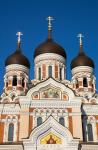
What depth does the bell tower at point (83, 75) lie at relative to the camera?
2944 centimetres

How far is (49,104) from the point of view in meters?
24.4

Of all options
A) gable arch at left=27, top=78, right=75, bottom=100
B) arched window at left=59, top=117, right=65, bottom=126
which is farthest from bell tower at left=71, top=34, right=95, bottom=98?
arched window at left=59, top=117, right=65, bottom=126

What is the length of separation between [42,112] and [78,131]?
2.76 m

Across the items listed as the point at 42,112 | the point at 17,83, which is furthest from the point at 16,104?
the point at 17,83

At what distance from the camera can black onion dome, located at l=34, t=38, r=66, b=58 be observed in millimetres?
29750

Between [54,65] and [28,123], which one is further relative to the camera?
[54,65]

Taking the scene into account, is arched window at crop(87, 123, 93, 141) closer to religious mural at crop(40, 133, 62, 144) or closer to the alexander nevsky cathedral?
the alexander nevsky cathedral

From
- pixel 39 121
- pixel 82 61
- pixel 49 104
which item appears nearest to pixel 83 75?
pixel 82 61

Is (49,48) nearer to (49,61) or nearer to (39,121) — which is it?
(49,61)

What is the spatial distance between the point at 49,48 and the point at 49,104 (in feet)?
22.2

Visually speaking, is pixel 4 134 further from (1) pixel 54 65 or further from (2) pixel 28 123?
(1) pixel 54 65

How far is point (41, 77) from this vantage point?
29406mm

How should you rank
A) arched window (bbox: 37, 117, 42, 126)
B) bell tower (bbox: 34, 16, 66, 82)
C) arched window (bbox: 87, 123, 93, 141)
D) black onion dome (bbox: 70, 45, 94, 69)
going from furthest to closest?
black onion dome (bbox: 70, 45, 94, 69), bell tower (bbox: 34, 16, 66, 82), arched window (bbox: 87, 123, 93, 141), arched window (bbox: 37, 117, 42, 126)

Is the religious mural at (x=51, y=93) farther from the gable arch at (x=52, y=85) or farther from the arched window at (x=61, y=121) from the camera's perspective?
the arched window at (x=61, y=121)
